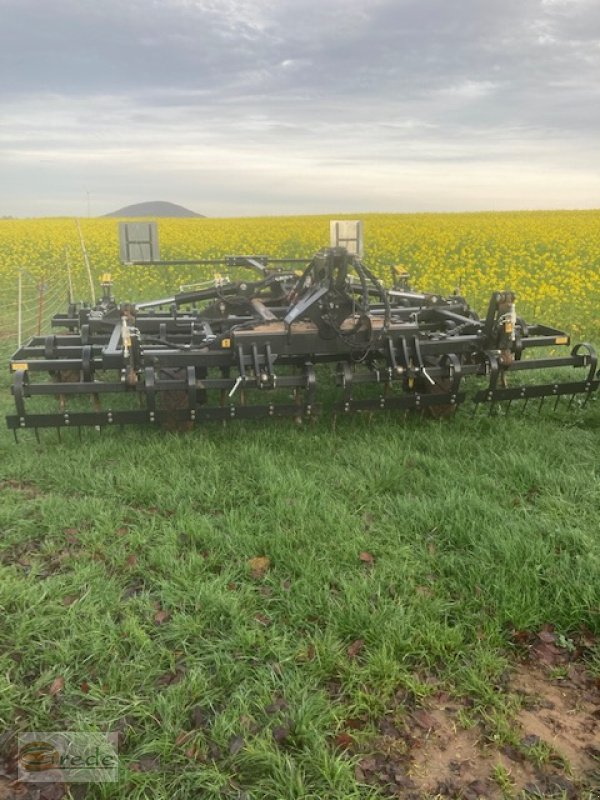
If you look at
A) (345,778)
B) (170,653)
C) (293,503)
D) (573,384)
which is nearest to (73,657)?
(170,653)

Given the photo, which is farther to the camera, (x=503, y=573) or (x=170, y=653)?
(x=503, y=573)

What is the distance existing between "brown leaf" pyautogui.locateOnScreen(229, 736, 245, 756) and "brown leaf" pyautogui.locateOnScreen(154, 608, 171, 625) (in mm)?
914

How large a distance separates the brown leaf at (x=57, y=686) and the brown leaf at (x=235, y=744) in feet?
3.02

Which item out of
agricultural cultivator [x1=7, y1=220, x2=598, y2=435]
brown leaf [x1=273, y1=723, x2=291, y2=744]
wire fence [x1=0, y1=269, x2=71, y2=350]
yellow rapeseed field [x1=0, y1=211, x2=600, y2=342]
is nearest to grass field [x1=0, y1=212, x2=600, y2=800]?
brown leaf [x1=273, y1=723, x2=291, y2=744]

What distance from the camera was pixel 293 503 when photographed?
4.70 metres

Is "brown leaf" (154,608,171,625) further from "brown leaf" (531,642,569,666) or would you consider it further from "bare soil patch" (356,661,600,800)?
"brown leaf" (531,642,569,666)

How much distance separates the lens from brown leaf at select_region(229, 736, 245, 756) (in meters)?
2.76

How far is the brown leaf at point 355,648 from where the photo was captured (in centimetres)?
330

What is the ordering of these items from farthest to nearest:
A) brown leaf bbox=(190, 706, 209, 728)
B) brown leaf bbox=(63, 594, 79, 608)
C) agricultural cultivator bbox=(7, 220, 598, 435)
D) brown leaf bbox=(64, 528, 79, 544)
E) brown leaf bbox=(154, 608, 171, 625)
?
agricultural cultivator bbox=(7, 220, 598, 435), brown leaf bbox=(64, 528, 79, 544), brown leaf bbox=(63, 594, 79, 608), brown leaf bbox=(154, 608, 171, 625), brown leaf bbox=(190, 706, 209, 728)

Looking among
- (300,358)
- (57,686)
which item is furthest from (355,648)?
(300,358)

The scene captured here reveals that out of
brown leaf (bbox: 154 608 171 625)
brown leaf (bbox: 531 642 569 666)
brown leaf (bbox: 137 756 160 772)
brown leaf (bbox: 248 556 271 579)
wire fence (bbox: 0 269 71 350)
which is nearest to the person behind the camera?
brown leaf (bbox: 137 756 160 772)

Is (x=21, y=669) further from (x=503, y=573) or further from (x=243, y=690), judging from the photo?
(x=503, y=573)

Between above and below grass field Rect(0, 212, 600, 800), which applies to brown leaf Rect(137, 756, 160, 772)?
below

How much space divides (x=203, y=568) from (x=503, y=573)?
1851 millimetres
